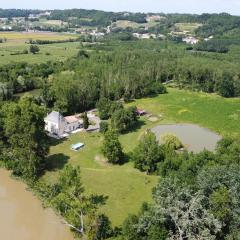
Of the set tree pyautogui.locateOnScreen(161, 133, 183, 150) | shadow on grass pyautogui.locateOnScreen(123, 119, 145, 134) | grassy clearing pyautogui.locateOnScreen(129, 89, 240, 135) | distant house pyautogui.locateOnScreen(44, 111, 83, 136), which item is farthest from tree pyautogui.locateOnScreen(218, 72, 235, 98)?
distant house pyautogui.locateOnScreen(44, 111, 83, 136)

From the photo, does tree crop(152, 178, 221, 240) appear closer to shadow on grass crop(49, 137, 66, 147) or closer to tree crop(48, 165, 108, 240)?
tree crop(48, 165, 108, 240)

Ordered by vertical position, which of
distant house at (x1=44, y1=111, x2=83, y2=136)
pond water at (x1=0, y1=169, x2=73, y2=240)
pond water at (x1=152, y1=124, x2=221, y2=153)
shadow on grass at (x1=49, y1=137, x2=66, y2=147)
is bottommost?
pond water at (x1=0, y1=169, x2=73, y2=240)

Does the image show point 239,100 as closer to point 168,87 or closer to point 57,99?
point 168,87

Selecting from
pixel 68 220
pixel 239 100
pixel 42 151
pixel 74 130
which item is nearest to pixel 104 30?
pixel 239 100

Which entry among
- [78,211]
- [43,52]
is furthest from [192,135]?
[43,52]

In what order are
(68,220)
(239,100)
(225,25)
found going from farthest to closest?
(225,25), (239,100), (68,220)

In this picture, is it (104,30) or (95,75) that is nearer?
(95,75)
